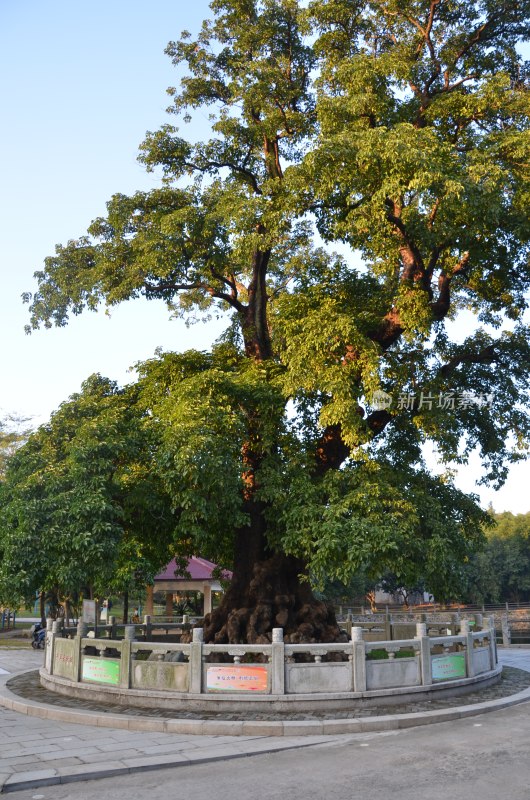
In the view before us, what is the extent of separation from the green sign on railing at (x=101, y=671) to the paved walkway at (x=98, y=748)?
148cm

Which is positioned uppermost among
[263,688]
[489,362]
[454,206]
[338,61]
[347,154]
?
[338,61]

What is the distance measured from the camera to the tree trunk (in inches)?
621

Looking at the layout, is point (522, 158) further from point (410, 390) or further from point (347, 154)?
point (410, 390)

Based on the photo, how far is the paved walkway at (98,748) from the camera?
8273 millimetres

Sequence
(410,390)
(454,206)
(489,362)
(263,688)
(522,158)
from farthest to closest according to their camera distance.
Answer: (489,362) < (410,390) < (522,158) < (454,206) < (263,688)

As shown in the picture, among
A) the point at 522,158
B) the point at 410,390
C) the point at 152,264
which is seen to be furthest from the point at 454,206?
the point at 152,264

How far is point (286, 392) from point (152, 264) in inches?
193

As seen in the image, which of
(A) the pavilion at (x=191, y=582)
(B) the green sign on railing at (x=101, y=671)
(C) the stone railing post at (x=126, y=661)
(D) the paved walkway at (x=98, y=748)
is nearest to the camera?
(D) the paved walkway at (x=98, y=748)

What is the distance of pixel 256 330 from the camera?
18406 millimetres

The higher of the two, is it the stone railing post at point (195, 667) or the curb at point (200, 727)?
the stone railing post at point (195, 667)

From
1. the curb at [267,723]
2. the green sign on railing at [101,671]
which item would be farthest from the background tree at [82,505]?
the curb at [267,723]

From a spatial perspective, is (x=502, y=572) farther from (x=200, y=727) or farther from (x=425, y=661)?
(x=200, y=727)

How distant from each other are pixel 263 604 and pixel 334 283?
824 centimetres

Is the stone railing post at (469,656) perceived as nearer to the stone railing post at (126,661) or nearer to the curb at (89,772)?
the curb at (89,772)
